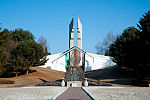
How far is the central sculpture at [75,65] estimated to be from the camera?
2762 cm

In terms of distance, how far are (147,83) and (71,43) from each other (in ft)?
38.5

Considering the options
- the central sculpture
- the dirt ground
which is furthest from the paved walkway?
the dirt ground

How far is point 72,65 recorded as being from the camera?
2883 centimetres

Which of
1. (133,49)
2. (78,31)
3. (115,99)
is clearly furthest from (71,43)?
(115,99)

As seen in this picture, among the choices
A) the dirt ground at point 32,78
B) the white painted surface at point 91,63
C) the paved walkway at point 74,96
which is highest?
the white painted surface at point 91,63

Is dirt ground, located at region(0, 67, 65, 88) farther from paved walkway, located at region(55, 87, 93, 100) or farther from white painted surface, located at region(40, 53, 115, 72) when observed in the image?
paved walkway, located at region(55, 87, 93, 100)

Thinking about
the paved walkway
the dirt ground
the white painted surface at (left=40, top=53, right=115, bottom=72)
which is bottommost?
the paved walkway

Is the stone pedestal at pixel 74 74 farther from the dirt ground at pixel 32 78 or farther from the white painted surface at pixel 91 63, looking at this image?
the white painted surface at pixel 91 63

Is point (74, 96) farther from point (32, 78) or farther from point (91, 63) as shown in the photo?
point (91, 63)

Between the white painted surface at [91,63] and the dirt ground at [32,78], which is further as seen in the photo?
the white painted surface at [91,63]

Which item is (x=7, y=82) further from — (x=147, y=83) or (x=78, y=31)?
(x=147, y=83)

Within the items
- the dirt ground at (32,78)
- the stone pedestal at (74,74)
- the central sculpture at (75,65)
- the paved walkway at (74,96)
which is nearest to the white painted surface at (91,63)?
Result: the dirt ground at (32,78)

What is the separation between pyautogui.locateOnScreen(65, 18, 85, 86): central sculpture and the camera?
27.6 m

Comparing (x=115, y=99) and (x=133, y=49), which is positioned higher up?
(x=133, y=49)
